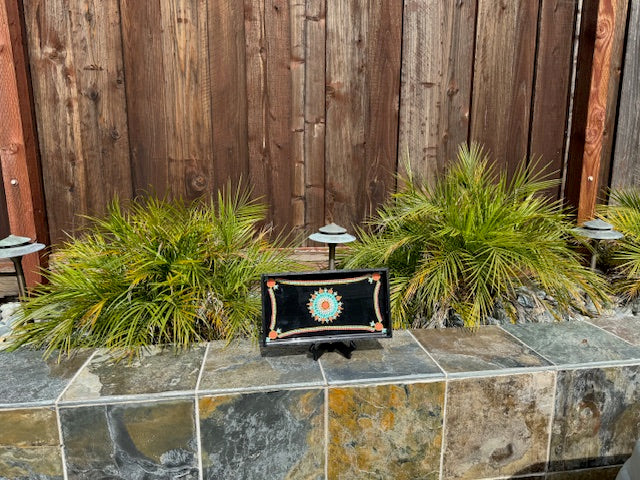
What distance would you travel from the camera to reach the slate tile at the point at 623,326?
169cm

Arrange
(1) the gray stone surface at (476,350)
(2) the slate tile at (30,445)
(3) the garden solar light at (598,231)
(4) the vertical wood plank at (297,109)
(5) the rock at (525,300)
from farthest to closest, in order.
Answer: (4) the vertical wood plank at (297,109) < (3) the garden solar light at (598,231) < (5) the rock at (525,300) < (1) the gray stone surface at (476,350) < (2) the slate tile at (30,445)

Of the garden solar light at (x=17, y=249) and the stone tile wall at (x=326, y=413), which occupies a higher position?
the garden solar light at (x=17, y=249)

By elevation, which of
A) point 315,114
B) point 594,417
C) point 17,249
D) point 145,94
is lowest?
point 594,417

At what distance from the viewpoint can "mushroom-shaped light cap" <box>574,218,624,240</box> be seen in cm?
210

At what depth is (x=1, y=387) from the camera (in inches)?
53.4

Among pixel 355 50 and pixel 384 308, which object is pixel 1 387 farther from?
pixel 355 50

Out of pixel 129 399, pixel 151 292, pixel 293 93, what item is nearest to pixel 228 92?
pixel 293 93

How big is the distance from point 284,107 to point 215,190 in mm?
547

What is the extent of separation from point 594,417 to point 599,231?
95 cm

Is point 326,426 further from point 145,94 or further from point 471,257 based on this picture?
point 145,94

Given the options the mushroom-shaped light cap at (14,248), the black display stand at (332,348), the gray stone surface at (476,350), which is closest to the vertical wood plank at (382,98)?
the gray stone surface at (476,350)

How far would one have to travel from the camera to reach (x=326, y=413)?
1.38 meters

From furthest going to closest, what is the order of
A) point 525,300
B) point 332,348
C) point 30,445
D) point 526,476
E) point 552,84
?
point 552,84 < point 525,300 < point 332,348 < point 526,476 < point 30,445

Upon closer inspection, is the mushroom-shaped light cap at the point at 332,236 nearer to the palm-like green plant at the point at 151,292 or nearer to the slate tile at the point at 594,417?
the palm-like green plant at the point at 151,292
